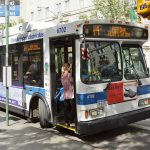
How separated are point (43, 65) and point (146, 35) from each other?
104 inches

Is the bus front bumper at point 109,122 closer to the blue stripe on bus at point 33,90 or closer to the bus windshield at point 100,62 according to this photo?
the bus windshield at point 100,62

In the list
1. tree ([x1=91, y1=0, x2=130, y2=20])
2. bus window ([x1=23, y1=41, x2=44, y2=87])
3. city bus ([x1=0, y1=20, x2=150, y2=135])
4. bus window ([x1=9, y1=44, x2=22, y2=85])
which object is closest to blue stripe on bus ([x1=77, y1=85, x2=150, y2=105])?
city bus ([x1=0, y1=20, x2=150, y2=135])

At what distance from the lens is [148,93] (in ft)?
30.6

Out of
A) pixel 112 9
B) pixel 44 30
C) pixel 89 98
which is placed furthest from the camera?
pixel 112 9

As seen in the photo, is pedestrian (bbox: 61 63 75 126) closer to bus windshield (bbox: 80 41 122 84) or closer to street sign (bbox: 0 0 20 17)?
bus windshield (bbox: 80 41 122 84)

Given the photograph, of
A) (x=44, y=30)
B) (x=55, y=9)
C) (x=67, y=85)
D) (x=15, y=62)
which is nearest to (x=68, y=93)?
(x=67, y=85)

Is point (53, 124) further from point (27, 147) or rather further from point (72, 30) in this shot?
point (72, 30)

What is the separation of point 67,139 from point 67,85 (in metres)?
1.22

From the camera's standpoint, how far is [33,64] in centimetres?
1001

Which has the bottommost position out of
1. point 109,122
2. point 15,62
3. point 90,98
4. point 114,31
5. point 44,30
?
point 109,122

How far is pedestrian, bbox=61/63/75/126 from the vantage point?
8516 mm

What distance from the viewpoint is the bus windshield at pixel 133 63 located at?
8.88 m

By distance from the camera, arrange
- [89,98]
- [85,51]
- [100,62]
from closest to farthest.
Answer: [85,51], [89,98], [100,62]

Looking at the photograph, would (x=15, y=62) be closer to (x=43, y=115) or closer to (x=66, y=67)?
(x=43, y=115)
